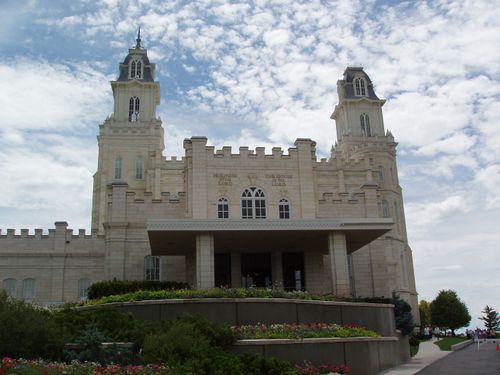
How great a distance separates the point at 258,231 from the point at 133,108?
34940 mm

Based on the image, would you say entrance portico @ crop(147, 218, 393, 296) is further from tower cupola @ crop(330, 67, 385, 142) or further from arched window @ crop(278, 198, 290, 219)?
tower cupola @ crop(330, 67, 385, 142)

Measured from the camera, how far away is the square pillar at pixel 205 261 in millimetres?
23891

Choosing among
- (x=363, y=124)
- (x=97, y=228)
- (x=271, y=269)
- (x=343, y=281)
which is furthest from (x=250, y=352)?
(x=363, y=124)

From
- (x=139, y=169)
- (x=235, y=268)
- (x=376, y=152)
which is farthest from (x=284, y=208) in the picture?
(x=376, y=152)

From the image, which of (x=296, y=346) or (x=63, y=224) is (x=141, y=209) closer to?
(x=63, y=224)

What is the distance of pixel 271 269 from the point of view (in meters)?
31.5

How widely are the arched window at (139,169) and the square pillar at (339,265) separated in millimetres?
30428

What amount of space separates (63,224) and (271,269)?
60.4ft

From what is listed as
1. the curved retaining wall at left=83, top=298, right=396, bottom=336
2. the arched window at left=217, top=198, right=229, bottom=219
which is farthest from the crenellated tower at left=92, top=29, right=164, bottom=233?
the curved retaining wall at left=83, top=298, right=396, bottom=336

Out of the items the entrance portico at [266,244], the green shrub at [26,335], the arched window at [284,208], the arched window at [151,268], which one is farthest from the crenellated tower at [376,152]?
the green shrub at [26,335]

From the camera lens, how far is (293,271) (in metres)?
31.6

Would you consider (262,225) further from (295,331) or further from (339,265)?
(295,331)

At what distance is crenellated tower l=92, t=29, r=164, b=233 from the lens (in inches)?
2020

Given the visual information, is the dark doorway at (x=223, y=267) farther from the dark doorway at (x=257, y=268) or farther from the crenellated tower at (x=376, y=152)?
the crenellated tower at (x=376, y=152)
